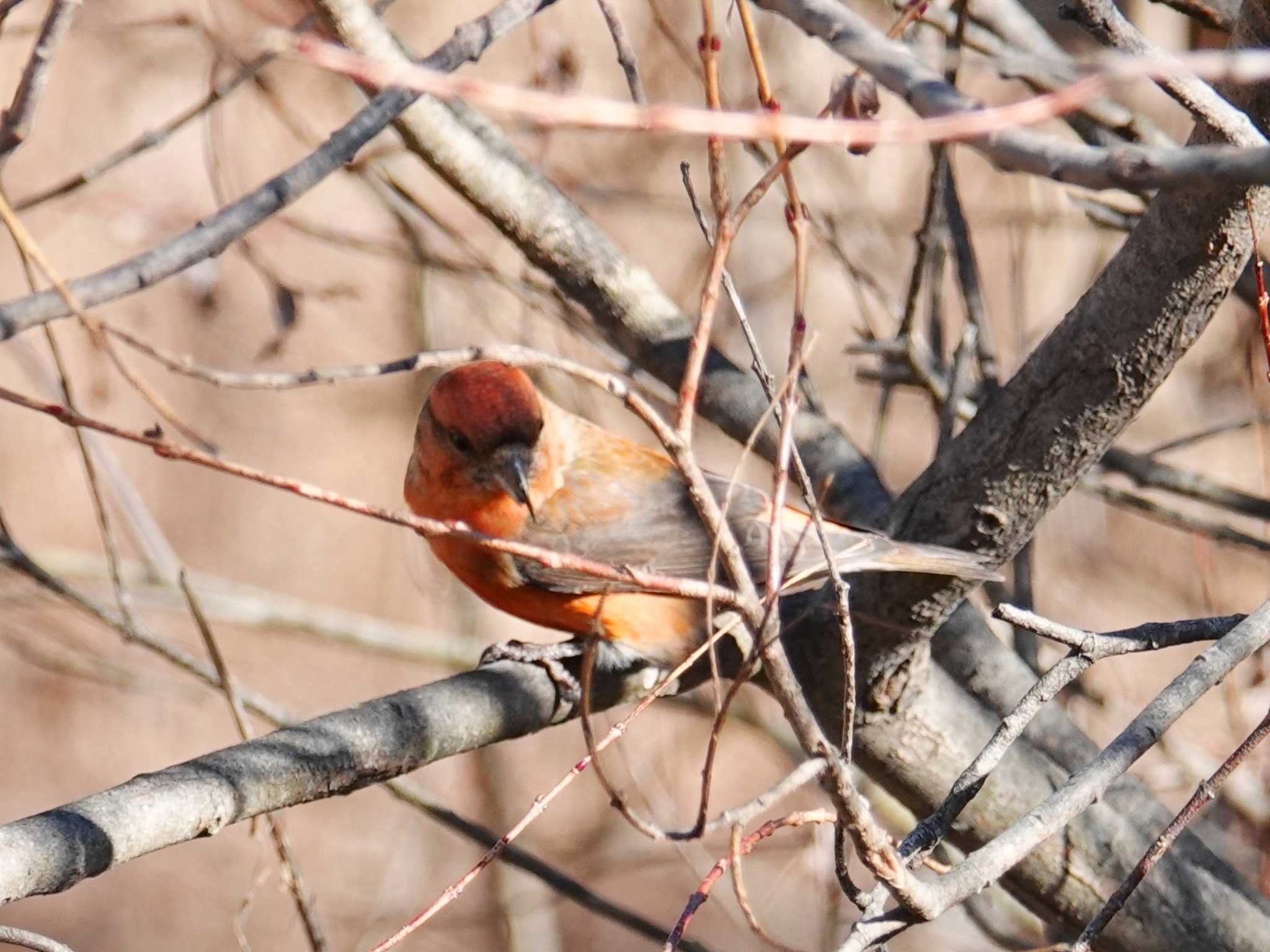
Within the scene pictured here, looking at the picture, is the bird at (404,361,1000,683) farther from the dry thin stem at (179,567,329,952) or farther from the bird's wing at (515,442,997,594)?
→ the dry thin stem at (179,567,329,952)

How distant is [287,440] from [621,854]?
8.42 feet

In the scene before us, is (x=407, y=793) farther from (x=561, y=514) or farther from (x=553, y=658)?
(x=561, y=514)

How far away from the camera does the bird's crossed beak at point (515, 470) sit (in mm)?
4035

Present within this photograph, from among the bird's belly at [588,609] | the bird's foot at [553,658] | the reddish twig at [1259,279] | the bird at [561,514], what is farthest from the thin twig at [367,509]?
the bird's belly at [588,609]

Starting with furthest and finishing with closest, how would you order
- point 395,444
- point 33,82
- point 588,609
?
point 395,444 < point 588,609 < point 33,82

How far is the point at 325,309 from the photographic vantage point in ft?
21.2

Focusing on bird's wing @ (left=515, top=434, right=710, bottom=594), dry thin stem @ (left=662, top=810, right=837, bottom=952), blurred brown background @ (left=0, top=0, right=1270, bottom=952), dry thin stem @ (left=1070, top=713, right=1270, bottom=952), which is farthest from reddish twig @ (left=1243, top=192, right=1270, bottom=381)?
blurred brown background @ (left=0, top=0, right=1270, bottom=952)

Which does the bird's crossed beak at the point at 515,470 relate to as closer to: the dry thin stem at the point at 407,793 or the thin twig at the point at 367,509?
the dry thin stem at the point at 407,793

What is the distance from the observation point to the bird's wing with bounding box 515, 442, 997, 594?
4.21 m

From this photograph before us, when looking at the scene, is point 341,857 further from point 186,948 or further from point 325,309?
point 325,309

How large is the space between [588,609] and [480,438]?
613 mm

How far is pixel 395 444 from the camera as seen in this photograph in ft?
22.3

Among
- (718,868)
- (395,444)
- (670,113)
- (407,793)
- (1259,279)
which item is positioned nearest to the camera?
(670,113)

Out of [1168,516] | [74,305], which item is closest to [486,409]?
[1168,516]
